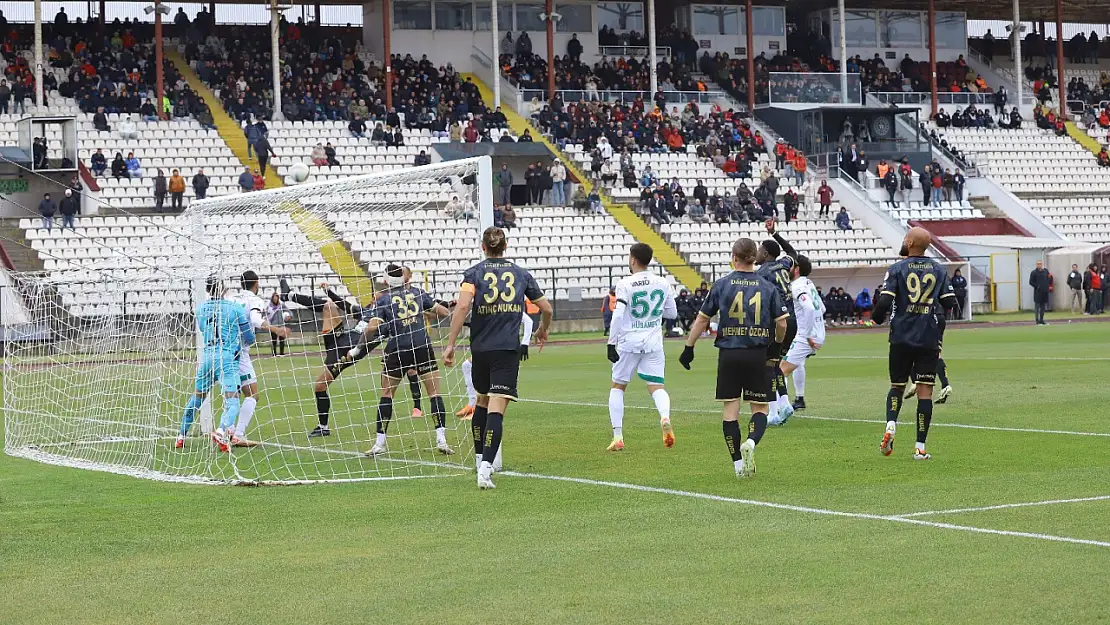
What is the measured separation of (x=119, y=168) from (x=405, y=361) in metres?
31.2

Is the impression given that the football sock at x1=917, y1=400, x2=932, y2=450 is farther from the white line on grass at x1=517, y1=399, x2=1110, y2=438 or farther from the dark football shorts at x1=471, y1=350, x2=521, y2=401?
the dark football shorts at x1=471, y1=350, x2=521, y2=401

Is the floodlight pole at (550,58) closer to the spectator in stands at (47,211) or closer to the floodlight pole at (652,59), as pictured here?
the floodlight pole at (652,59)

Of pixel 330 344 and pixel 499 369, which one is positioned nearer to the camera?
pixel 499 369

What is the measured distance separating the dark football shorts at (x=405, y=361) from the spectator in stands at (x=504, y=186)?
32.2 metres

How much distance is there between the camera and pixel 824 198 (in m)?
50.3

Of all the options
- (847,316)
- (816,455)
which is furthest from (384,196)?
(847,316)

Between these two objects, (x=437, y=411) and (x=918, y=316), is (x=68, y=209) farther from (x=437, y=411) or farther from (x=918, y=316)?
(x=918, y=316)

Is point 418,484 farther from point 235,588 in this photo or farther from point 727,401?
point 235,588

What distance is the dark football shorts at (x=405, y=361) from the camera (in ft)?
46.5

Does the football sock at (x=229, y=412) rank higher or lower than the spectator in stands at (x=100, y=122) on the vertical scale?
lower

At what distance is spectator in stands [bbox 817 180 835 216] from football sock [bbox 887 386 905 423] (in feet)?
125

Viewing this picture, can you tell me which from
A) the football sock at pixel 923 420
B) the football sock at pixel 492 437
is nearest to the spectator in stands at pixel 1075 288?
the football sock at pixel 923 420

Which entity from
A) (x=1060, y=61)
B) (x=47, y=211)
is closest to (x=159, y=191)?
(x=47, y=211)

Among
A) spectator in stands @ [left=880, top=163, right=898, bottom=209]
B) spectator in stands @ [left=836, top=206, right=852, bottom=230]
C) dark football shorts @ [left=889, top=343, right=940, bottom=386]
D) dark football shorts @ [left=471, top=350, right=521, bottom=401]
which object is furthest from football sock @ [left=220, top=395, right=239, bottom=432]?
spectator in stands @ [left=880, top=163, right=898, bottom=209]
